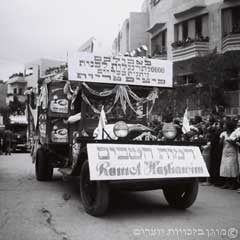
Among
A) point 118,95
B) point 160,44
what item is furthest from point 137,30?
point 118,95

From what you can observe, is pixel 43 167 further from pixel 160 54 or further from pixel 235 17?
pixel 160 54

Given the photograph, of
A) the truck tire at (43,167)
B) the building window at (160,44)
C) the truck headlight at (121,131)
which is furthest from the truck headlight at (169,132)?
the building window at (160,44)

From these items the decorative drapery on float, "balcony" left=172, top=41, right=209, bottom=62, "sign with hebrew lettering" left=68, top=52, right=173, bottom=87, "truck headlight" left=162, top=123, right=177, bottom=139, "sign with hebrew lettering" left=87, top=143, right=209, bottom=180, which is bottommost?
"sign with hebrew lettering" left=87, top=143, right=209, bottom=180

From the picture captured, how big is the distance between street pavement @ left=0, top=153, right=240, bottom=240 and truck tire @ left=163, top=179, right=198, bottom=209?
0.16 meters

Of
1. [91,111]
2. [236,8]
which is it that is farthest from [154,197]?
[236,8]

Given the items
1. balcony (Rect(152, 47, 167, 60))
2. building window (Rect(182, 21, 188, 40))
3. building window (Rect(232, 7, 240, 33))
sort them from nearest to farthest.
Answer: building window (Rect(232, 7, 240, 33)) → building window (Rect(182, 21, 188, 40)) → balcony (Rect(152, 47, 167, 60))

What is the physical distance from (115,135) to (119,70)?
183cm

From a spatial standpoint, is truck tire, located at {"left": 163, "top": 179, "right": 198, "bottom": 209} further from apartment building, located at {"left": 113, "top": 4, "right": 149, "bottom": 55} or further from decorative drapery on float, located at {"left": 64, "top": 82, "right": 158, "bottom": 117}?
apartment building, located at {"left": 113, "top": 4, "right": 149, "bottom": 55}

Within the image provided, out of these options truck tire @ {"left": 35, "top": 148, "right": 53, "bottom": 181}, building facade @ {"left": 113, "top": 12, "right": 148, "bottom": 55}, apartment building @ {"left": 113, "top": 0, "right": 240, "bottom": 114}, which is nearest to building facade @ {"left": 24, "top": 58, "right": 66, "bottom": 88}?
building facade @ {"left": 113, "top": 12, "right": 148, "bottom": 55}

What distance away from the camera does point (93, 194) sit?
297 inches

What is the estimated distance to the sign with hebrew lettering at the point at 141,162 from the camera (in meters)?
6.88

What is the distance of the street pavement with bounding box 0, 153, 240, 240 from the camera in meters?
6.21

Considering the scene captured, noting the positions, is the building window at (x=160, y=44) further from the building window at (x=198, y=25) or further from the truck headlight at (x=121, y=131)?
the truck headlight at (x=121, y=131)

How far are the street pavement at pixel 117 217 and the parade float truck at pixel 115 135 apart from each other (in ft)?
1.33
